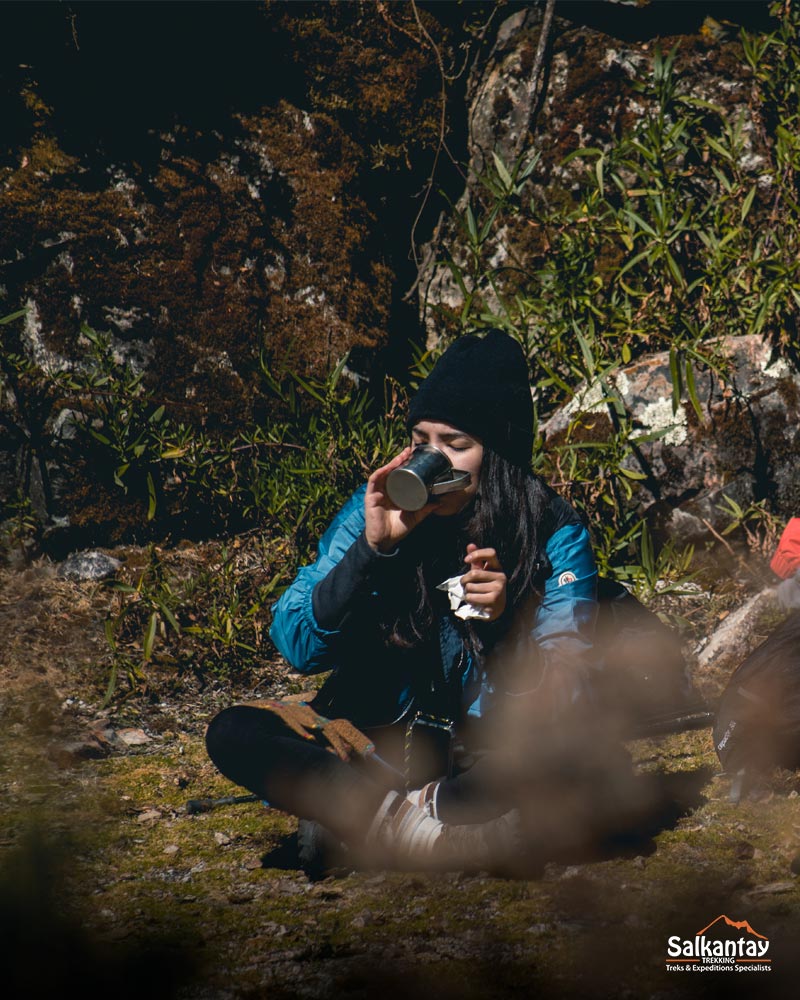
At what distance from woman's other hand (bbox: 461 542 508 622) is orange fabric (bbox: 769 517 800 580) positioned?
109 cm

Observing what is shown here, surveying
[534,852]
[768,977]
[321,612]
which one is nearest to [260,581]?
[321,612]

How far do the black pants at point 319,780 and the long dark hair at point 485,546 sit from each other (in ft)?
1.25

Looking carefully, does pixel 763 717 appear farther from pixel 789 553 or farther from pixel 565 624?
pixel 789 553

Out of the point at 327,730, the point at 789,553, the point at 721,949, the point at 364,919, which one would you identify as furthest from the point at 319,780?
the point at 789,553

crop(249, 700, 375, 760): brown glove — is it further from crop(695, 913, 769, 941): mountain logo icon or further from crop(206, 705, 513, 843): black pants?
crop(695, 913, 769, 941): mountain logo icon

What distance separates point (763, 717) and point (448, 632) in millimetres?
841

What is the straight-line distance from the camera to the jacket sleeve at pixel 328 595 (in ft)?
7.65

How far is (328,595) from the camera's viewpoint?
7.76 feet

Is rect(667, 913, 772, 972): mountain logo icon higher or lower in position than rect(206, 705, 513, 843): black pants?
lower

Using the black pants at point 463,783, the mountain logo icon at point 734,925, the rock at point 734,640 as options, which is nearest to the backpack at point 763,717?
the black pants at point 463,783

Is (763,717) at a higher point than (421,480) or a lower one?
lower

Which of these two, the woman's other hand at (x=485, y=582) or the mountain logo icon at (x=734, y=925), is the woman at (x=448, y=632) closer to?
the woman's other hand at (x=485, y=582)

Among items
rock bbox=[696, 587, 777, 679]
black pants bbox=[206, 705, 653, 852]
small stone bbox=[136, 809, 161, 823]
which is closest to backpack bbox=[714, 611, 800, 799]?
black pants bbox=[206, 705, 653, 852]

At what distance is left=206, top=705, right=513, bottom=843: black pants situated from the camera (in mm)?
2168
